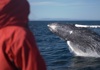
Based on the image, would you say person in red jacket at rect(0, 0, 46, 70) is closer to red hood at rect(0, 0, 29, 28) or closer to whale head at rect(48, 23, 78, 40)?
red hood at rect(0, 0, 29, 28)

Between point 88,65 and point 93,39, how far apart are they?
1814 millimetres

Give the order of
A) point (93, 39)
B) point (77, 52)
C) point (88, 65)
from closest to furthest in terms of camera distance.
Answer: point (88, 65)
point (93, 39)
point (77, 52)

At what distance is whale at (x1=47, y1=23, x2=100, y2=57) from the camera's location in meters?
14.6

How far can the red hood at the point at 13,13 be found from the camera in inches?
102

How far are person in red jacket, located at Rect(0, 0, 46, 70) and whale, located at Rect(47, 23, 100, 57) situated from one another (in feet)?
39.4

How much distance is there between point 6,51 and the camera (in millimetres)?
2566

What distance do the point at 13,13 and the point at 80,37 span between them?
12.3 m

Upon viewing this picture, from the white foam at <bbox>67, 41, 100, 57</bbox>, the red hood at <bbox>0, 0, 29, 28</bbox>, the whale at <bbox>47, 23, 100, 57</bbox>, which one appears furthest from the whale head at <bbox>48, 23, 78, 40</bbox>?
the red hood at <bbox>0, 0, 29, 28</bbox>

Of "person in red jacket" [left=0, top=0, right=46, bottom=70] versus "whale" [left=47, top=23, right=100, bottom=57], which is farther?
"whale" [left=47, top=23, right=100, bottom=57]

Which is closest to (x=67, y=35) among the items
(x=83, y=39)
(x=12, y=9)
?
(x=83, y=39)

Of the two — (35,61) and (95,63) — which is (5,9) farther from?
(95,63)

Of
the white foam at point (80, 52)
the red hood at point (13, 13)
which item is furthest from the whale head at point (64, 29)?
the red hood at point (13, 13)

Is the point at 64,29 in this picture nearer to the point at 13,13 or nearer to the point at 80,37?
the point at 80,37

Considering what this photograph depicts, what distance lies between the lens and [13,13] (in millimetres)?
2609
